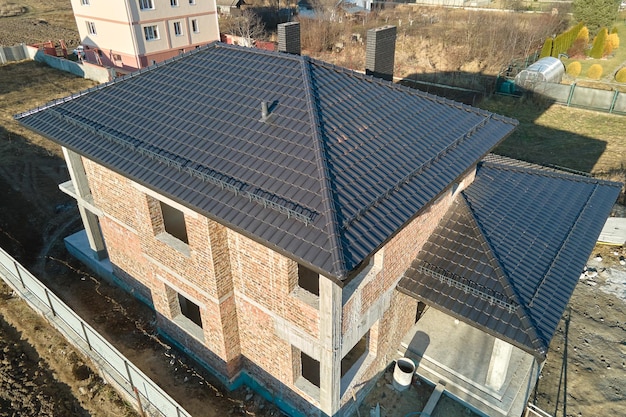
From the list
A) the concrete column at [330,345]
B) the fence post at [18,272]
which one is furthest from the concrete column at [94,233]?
the concrete column at [330,345]

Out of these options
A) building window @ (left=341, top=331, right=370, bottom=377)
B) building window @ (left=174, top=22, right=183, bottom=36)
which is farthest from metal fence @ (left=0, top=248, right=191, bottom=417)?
building window @ (left=174, top=22, right=183, bottom=36)

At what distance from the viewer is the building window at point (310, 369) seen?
1141 cm

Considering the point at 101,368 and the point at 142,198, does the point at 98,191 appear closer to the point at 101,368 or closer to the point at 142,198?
the point at 142,198

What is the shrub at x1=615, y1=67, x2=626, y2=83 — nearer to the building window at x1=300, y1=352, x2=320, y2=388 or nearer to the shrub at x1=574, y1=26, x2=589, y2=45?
the shrub at x1=574, y1=26, x2=589, y2=45

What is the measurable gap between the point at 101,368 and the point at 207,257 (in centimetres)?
569

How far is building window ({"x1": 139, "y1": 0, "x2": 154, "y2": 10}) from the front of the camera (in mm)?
37625

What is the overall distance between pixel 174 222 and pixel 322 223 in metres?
6.08

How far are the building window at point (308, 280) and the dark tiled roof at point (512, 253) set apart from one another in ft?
8.18

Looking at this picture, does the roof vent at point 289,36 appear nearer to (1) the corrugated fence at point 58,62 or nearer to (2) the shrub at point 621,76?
(1) the corrugated fence at point 58,62

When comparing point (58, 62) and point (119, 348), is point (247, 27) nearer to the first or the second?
point (58, 62)

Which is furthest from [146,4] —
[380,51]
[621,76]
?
[621,76]

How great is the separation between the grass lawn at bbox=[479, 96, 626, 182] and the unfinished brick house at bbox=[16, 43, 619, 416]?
1256 cm

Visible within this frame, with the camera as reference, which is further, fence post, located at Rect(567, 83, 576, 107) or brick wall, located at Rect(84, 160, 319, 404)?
fence post, located at Rect(567, 83, 576, 107)

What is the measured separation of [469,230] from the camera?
39.7 ft
